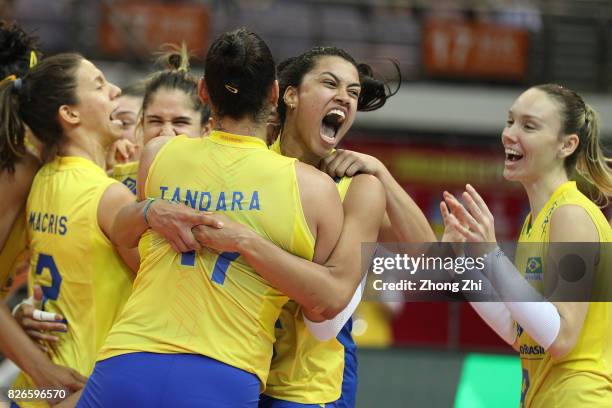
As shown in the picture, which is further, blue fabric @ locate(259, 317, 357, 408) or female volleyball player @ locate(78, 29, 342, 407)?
blue fabric @ locate(259, 317, 357, 408)

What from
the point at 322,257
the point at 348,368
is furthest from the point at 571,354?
the point at 322,257

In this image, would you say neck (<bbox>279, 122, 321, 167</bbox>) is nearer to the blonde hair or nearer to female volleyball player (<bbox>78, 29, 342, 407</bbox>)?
female volleyball player (<bbox>78, 29, 342, 407</bbox>)

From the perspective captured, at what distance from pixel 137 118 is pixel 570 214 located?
8.10 feet

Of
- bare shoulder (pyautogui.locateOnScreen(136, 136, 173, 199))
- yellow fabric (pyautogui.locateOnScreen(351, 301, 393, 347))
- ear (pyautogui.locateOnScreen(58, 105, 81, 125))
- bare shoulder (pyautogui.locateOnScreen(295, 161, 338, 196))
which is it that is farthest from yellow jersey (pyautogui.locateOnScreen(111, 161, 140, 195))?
yellow fabric (pyautogui.locateOnScreen(351, 301, 393, 347))

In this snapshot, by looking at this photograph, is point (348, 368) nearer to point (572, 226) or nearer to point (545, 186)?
point (572, 226)

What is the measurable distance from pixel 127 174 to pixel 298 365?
5.18ft

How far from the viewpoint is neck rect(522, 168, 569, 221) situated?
159 inches

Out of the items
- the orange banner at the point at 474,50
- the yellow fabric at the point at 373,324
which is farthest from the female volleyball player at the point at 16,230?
the orange banner at the point at 474,50

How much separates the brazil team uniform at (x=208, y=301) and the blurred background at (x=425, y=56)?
9332mm

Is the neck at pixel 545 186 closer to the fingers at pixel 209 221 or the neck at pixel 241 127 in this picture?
the neck at pixel 241 127

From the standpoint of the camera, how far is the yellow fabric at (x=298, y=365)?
3449 millimetres

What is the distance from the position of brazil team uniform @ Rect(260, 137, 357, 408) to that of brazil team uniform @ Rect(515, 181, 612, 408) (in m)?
0.88

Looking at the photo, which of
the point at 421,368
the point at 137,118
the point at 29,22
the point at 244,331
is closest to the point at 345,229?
the point at 244,331

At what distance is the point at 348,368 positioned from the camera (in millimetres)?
3811
